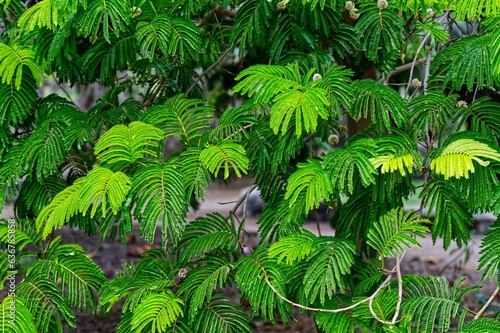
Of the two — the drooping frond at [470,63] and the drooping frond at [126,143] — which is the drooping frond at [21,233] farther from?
the drooping frond at [470,63]

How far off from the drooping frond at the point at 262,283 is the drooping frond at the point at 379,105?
1.90ft

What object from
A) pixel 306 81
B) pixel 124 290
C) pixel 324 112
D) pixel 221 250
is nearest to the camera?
pixel 324 112

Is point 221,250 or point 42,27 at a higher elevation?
point 42,27

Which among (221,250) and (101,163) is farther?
(221,250)

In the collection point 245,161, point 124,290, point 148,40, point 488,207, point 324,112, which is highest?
point 148,40

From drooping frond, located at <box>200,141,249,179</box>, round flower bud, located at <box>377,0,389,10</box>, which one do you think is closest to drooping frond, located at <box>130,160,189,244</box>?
drooping frond, located at <box>200,141,249,179</box>

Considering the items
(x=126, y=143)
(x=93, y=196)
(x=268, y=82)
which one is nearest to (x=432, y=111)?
(x=268, y=82)

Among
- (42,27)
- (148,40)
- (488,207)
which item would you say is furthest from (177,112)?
(488,207)

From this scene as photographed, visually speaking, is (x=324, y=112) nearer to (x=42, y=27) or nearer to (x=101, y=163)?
(x=101, y=163)

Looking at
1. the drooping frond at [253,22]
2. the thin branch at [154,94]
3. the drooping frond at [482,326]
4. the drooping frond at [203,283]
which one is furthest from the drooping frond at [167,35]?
the drooping frond at [482,326]

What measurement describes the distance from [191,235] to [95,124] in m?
0.59

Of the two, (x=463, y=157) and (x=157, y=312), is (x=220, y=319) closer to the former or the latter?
(x=157, y=312)

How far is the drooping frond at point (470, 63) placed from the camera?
201cm

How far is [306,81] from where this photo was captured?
2.10 meters
